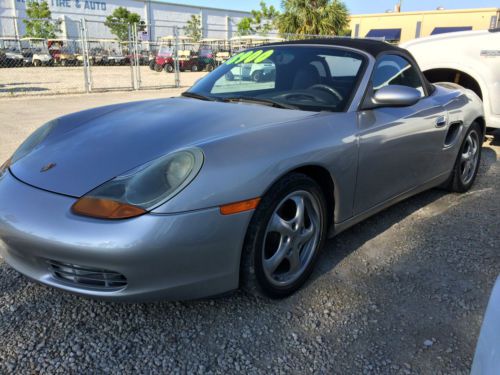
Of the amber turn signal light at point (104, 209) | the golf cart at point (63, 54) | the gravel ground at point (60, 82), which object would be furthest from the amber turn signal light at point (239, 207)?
the golf cart at point (63, 54)

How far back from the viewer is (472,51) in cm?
564

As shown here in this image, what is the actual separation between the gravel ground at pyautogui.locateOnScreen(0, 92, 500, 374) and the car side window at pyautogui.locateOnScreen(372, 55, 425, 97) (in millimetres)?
1209

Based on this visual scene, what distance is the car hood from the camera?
82.7 inches

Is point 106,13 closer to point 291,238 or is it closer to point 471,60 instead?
point 471,60

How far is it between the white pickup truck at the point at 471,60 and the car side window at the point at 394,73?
248cm

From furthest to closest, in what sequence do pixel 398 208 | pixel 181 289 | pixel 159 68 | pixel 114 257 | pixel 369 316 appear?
pixel 159 68 < pixel 398 208 < pixel 369 316 < pixel 181 289 < pixel 114 257

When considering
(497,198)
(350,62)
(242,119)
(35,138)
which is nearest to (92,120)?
(35,138)

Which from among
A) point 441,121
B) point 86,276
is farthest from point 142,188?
point 441,121

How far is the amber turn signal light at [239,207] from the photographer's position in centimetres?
198

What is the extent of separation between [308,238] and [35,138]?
5.74ft

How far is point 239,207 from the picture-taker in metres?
2.02

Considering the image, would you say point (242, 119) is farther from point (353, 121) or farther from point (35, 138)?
point (35, 138)

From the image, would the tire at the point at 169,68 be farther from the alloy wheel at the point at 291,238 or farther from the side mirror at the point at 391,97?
the alloy wheel at the point at 291,238

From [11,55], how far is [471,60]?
3031cm
